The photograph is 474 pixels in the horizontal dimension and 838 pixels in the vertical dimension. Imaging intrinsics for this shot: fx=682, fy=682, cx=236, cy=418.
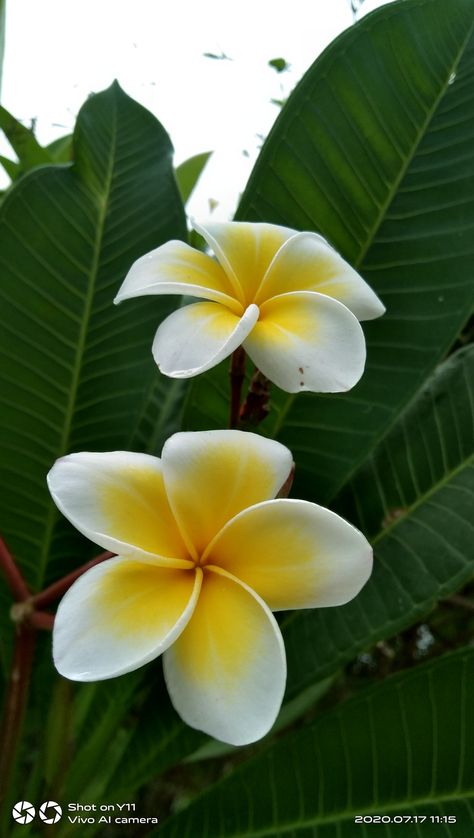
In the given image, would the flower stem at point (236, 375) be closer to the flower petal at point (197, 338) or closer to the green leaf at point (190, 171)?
the flower petal at point (197, 338)

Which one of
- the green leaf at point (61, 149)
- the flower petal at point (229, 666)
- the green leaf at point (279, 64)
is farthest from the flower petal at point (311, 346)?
the green leaf at point (279, 64)

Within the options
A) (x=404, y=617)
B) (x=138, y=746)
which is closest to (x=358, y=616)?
(x=404, y=617)

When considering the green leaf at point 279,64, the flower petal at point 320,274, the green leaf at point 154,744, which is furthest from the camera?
the green leaf at point 279,64

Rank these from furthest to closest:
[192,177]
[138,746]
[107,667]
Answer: [192,177] < [138,746] < [107,667]

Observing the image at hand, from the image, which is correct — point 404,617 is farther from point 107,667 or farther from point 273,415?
point 107,667

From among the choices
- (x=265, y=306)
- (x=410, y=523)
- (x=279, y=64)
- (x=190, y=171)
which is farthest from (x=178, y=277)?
(x=279, y=64)

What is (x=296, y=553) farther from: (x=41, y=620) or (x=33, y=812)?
(x=33, y=812)
